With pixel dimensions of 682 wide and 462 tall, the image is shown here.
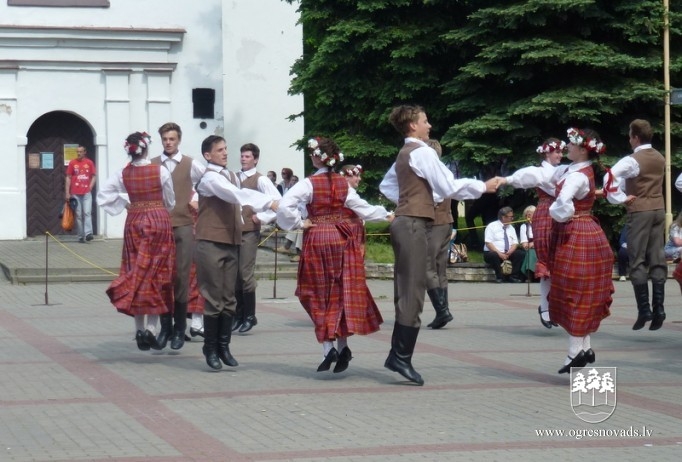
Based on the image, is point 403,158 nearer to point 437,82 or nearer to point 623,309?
point 623,309

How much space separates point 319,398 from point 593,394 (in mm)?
1903

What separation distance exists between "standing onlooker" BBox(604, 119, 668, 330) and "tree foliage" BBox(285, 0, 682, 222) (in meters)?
9.22

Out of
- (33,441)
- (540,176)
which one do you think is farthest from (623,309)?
(33,441)

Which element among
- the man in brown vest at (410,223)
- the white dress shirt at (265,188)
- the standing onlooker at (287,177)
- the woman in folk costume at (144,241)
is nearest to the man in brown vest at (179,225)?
the woman in folk costume at (144,241)

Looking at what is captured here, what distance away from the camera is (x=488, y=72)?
74.9ft

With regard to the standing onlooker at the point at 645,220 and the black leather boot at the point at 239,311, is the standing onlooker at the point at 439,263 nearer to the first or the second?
the standing onlooker at the point at 645,220

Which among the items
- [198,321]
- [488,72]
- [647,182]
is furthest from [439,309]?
[488,72]

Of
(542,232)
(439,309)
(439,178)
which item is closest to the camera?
(439,178)

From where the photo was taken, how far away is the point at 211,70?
2898 cm

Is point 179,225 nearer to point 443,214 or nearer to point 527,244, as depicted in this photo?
point 443,214

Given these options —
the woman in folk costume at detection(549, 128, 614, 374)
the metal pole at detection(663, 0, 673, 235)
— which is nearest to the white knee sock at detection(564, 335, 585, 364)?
the woman in folk costume at detection(549, 128, 614, 374)

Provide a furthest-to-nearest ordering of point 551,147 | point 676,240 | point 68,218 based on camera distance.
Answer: point 68,218 < point 676,240 < point 551,147

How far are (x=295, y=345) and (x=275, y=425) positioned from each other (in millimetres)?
4299

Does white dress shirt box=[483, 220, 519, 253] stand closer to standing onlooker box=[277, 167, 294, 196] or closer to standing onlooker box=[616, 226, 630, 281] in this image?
standing onlooker box=[616, 226, 630, 281]
